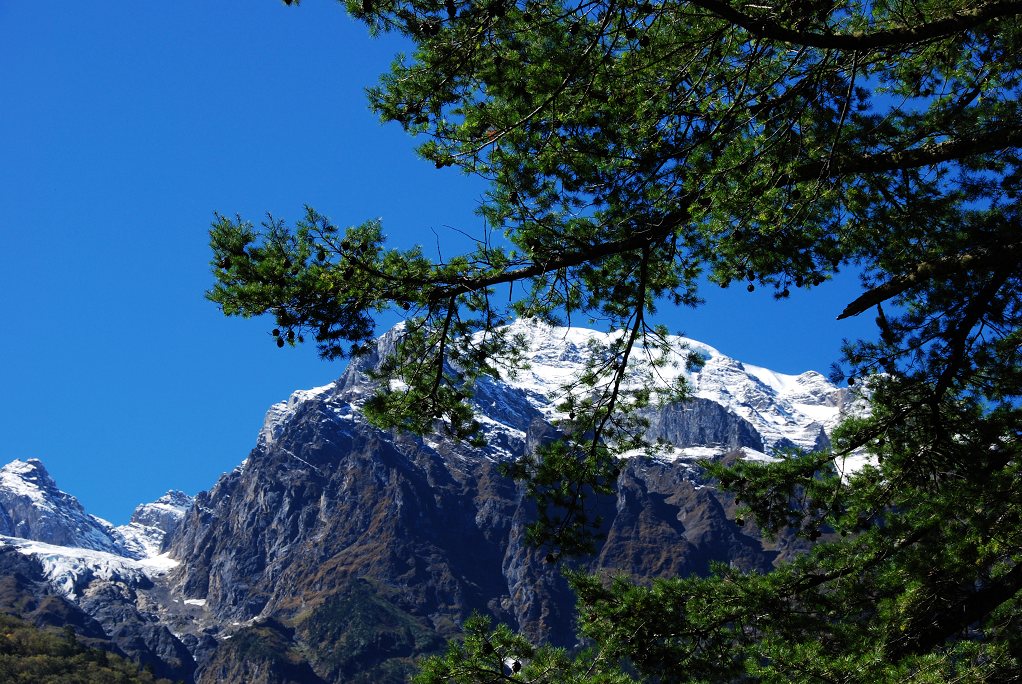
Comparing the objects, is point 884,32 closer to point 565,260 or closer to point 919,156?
point 919,156

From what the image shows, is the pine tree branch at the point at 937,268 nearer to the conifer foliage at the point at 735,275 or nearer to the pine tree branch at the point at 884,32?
the conifer foliage at the point at 735,275

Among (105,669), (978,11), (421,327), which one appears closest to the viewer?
(978,11)

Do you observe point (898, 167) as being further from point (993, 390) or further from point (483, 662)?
point (483, 662)

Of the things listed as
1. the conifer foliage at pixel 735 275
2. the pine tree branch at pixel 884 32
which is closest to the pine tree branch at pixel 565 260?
the conifer foliage at pixel 735 275

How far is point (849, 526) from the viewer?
11.2 m

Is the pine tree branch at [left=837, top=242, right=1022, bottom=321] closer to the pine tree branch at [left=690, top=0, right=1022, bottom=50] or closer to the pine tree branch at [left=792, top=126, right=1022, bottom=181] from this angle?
the pine tree branch at [left=792, top=126, right=1022, bottom=181]

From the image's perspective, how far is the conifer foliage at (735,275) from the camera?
29.0 ft

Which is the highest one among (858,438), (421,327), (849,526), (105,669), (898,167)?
(105,669)

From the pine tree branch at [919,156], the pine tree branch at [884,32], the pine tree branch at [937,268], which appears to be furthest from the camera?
the pine tree branch at [937,268]

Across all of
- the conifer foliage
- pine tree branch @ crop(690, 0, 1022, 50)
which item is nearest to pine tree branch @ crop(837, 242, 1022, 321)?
the conifer foliage

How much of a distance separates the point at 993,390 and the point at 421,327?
640 centimetres

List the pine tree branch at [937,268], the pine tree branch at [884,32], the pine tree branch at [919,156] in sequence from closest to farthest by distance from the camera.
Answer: the pine tree branch at [884,32] → the pine tree branch at [919,156] → the pine tree branch at [937,268]

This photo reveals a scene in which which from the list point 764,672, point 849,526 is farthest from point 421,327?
point 849,526

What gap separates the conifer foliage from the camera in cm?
883
